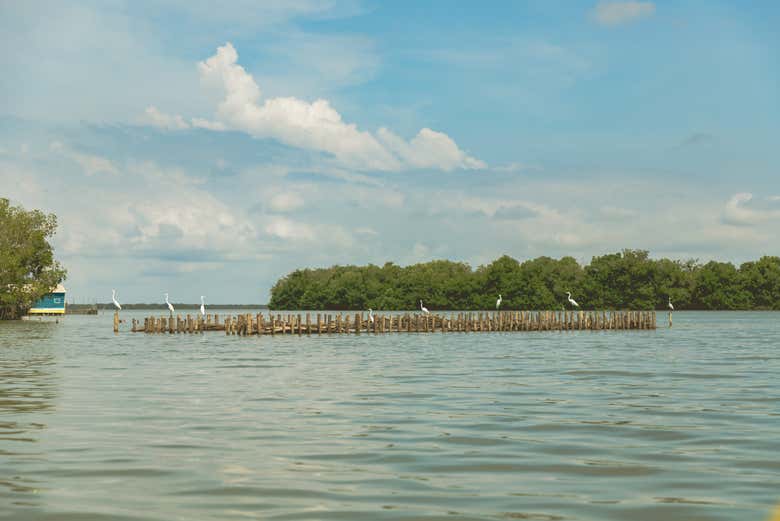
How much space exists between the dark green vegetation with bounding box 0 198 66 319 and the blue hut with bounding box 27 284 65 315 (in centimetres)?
1272

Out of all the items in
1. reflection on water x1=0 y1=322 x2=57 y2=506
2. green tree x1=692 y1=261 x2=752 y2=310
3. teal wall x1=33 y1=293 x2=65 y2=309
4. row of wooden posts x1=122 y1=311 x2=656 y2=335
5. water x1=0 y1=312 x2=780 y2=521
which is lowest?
reflection on water x1=0 y1=322 x2=57 y2=506

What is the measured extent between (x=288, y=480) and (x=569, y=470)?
11.6ft

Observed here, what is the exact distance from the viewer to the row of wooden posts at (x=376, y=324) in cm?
5953

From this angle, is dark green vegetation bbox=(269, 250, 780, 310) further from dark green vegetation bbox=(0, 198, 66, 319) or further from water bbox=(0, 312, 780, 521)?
water bbox=(0, 312, 780, 521)

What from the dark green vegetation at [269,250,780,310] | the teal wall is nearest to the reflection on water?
the teal wall

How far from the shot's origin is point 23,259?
278 feet

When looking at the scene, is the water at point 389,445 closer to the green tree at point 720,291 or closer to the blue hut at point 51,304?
the blue hut at point 51,304

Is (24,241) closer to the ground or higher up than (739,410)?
higher up

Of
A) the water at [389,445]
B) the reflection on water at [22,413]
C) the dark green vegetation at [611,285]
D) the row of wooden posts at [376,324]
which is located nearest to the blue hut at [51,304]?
the row of wooden posts at [376,324]

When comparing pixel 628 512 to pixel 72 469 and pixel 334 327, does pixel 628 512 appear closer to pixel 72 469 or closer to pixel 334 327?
pixel 72 469

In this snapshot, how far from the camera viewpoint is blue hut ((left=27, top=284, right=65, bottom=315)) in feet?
335

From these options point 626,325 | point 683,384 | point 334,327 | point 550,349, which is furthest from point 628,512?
point 626,325

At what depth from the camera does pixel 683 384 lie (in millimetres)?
22891

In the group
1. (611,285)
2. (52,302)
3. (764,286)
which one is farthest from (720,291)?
(52,302)
